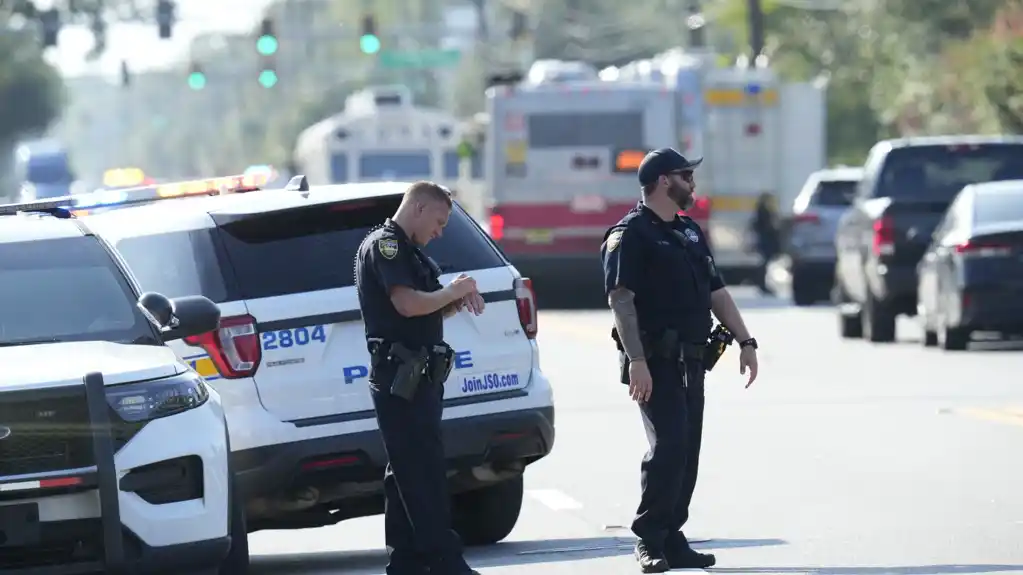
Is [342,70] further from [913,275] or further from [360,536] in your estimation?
[360,536]

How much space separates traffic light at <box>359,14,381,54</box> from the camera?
1826 inches

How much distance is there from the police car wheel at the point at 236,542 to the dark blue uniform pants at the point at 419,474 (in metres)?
0.55

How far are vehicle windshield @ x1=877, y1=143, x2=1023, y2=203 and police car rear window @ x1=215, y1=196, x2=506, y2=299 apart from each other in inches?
550

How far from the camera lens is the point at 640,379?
955 centimetres

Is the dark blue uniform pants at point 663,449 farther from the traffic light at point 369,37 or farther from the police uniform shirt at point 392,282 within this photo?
the traffic light at point 369,37

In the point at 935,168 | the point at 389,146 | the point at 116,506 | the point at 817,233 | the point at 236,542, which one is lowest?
the point at 817,233

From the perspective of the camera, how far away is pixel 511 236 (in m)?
31.5

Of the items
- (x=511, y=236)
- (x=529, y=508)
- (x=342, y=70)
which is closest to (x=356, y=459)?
(x=529, y=508)

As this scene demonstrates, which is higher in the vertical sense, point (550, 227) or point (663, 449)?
point (663, 449)

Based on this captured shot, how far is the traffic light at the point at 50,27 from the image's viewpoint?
44.9 m

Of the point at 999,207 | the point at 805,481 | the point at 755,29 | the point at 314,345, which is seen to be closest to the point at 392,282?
the point at 314,345

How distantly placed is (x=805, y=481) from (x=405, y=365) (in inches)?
184

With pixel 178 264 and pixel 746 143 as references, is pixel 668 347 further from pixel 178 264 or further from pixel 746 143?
pixel 746 143

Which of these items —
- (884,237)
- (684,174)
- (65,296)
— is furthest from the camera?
(884,237)
